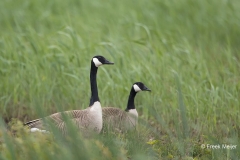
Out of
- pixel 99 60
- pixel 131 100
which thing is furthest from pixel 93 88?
pixel 131 100

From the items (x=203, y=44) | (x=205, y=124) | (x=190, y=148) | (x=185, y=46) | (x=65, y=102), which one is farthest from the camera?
(x=203, y=44)

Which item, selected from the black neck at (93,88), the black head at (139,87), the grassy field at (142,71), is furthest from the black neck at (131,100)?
the black neck at (93,88)

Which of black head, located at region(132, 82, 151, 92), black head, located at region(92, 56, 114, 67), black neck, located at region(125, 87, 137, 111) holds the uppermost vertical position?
black head, located at region(92, 56, 114, 67)

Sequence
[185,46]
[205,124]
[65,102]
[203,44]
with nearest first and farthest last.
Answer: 1. [205,124]
2. [65,102]
3. [185,46]
4. [203,44]

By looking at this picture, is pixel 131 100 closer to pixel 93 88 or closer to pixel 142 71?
pixel 93 88

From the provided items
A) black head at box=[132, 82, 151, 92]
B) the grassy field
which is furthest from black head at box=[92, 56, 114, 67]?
the grassy field

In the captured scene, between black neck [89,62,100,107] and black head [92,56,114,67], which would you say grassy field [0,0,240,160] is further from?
black head [92,56,114,67]

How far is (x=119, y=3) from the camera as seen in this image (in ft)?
40.8

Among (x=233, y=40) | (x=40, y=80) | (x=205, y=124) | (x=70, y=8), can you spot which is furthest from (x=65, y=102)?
(x=70, y=8)

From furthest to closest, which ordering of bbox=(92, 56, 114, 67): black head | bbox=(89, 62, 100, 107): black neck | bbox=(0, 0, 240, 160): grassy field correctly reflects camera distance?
bbox=(92, 56, 114, 67): black head < bbox=(0, 0, 240, 160): grassy field < bbox=(89, 62, 100, 107): black neck

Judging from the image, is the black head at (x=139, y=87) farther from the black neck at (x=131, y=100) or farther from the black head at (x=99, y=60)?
the black head at (x=99, y=60)

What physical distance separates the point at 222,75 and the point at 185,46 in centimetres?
111

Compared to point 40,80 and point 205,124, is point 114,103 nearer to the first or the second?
point 40,80

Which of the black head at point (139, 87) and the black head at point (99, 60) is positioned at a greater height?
the black head at point (99, 60)
